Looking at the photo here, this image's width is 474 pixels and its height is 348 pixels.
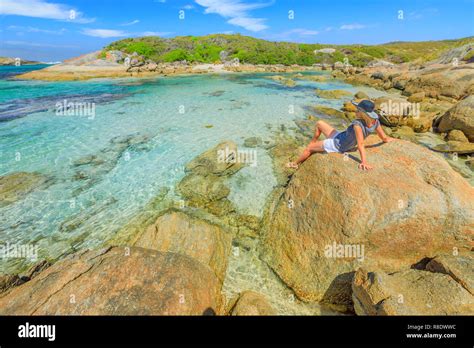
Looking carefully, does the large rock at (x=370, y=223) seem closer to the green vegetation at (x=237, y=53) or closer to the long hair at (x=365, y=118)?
the long hair at (x=365, y=118)

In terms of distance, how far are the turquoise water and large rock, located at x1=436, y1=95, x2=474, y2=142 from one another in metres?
9.38

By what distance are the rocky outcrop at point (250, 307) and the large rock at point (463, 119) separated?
51.7 ft

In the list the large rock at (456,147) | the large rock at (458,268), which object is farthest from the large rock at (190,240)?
the large rock at (456,147)

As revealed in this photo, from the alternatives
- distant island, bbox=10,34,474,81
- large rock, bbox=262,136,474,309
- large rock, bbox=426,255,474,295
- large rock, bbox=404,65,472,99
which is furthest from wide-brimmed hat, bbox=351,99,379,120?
distant island, bbox=10,34,474,81

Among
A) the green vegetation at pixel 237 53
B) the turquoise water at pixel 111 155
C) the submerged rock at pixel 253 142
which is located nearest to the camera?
the turquoise water at pixel 111 155

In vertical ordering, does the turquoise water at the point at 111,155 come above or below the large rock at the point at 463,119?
below

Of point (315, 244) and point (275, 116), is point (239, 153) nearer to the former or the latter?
point (315, 244)

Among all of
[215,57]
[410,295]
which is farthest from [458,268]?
[215,57]

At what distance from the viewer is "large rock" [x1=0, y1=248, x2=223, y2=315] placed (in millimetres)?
3836

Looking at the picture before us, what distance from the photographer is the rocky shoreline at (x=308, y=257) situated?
400 centimetres

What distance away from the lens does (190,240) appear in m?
6.47
